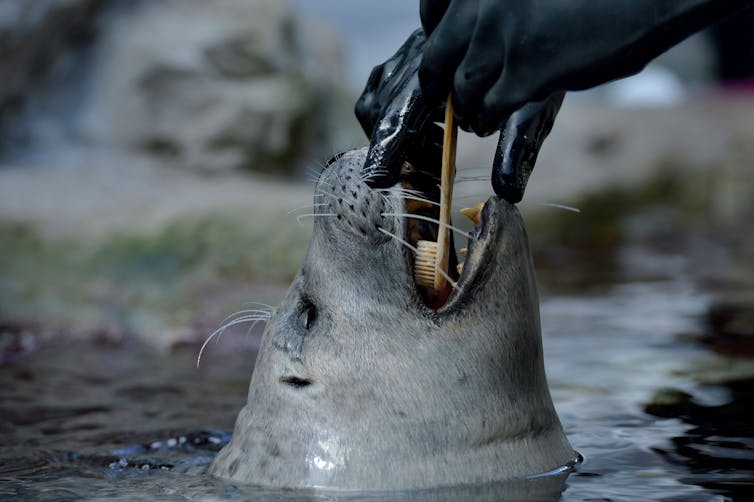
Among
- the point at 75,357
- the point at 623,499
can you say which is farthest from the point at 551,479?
the point at 75,357

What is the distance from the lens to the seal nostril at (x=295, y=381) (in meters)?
3.42

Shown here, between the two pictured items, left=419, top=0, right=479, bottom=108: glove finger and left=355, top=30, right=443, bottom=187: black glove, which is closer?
left=419, top=0, right=479, bottom=108: glove finger

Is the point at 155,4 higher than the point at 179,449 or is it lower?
higher

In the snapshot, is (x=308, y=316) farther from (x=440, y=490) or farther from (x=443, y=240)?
(x=440, y=490)

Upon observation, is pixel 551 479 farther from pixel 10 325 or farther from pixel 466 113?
pixel 10 325

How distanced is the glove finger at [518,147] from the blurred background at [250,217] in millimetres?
585

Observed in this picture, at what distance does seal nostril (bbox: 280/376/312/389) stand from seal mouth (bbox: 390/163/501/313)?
0.39 metres

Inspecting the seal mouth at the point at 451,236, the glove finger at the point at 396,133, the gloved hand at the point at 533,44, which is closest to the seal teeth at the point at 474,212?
the seal mouth at the point at 451,236

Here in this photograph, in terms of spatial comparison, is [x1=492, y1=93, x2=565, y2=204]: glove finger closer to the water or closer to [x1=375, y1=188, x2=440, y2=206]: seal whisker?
[x1=375, y1=188, x2=440, y2=206]: seal whisker

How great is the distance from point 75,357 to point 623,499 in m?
3.64

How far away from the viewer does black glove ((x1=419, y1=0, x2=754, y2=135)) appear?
2822 mm

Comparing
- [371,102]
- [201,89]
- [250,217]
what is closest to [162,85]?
[201,89]

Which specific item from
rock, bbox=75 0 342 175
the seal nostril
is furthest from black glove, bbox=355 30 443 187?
rock, bbox=75 0 342 175

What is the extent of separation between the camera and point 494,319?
329 cm
